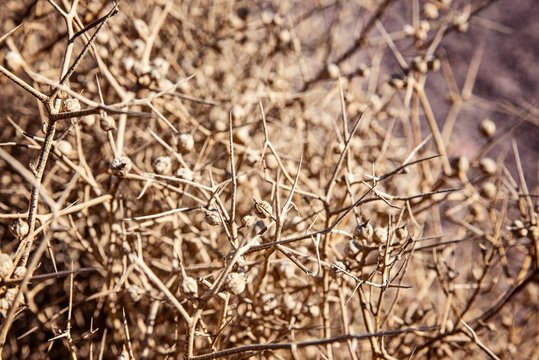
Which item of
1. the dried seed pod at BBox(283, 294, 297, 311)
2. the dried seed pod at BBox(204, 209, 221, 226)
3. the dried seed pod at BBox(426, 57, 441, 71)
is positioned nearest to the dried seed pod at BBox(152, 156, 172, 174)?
the dried seed pod at BBox(204, 209, 221, 226)

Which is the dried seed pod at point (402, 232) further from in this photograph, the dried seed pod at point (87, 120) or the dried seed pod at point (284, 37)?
the dried seed pod at point (284, 37)

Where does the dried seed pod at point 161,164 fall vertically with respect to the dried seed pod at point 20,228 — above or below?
below

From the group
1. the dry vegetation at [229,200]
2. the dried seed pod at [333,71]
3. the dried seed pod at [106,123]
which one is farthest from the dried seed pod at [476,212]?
the dried seed pod at [106,123]

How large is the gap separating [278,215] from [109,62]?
601 millimetres

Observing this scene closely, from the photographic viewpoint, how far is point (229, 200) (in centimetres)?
113

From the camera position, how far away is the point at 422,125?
2.20 metres

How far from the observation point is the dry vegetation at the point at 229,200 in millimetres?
591

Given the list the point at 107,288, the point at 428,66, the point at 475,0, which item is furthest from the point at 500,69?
the point at 107,288

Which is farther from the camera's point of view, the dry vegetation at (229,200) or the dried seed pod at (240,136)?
the dried seed pod at (240,136)

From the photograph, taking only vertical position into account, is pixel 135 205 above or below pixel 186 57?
below

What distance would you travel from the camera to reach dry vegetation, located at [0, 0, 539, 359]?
591 millimetres

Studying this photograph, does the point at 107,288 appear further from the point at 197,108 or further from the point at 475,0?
the point at 475,0

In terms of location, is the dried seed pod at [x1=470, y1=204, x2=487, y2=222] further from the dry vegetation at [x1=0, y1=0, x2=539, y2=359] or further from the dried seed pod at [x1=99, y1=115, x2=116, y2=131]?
the dried seed pod at [x1=99, y1=115, x2=116, y2=131]

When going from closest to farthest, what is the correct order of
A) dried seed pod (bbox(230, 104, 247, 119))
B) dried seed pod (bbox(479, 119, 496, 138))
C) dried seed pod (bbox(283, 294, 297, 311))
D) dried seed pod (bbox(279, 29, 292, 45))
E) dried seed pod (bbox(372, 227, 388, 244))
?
dried seed pod (bbox(372, 227, 388, 244)) < dried seed pod (bbox(283, 294, 297, 311)) < dried seed pod (bbox(230, 104, 247, 119)) < dried seed pod (bbox(479, 119, 496, 138)) < dried seed pod (bbox(279, 29, 292, 45))
